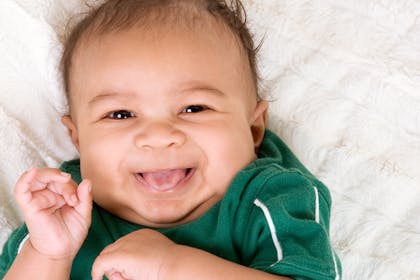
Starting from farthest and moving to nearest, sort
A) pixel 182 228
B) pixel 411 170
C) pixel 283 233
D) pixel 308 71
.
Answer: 1. pixel 308 71
2. pixel 411 170
3. pixel 182 228
4. pixel 283 233

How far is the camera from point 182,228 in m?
1.27

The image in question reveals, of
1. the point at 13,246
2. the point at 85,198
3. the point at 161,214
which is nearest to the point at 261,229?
the point at 161,214

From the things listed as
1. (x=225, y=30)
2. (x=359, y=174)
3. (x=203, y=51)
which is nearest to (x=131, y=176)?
(x=203, y=51)

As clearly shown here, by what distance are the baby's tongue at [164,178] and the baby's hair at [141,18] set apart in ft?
1.03

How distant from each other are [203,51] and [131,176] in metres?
0.29

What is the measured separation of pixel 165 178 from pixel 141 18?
1.13 feet

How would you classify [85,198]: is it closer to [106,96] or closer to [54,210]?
[54,210]

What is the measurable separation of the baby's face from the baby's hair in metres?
0.04

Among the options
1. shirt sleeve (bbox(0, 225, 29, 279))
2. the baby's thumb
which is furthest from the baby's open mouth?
shirt sleeve (bbox(0, 225, 29, 279))

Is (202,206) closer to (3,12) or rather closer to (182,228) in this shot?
(182,228)

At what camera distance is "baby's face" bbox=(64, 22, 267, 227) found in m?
1.27

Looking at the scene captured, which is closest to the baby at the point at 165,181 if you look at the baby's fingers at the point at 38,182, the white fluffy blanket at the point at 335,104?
the baby's fingers at the point at 38,182

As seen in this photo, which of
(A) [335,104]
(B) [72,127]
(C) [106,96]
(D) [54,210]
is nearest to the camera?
(D) [54,210]

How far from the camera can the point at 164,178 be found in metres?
1.29
